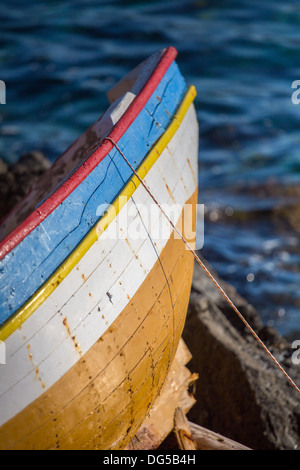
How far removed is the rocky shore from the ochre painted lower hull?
0.71m

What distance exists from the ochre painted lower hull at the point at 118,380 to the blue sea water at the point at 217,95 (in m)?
2.79

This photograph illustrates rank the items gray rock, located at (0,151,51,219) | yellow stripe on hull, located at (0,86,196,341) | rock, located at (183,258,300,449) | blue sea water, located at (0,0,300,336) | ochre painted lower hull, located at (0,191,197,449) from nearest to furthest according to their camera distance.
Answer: yellow stripe on hull, located at (0,86,196,341)
ochre painted lower hull, located at (0,191,197,449)
rock, located at (183,258,300,449)
gray rock, located at (0,151,51,219)
blue sea water, located at (0,0,300,336)

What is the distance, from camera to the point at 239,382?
155 inches

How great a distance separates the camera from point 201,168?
8.78 metres

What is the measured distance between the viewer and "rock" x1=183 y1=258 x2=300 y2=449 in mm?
3793

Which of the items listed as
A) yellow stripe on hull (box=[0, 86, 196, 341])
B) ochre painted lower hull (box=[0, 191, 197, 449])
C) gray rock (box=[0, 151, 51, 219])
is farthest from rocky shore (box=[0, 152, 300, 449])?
gray rock (box=[0, 151, 51, 219])

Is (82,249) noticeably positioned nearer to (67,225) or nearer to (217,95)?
(67,225)

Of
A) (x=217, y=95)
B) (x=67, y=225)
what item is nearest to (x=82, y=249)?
(x=67, y=225)

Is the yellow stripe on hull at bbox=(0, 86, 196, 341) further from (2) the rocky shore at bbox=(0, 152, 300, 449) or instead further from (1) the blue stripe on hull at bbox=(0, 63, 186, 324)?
(2) the rocky shore at bbox=(0, 152, 300, 449)

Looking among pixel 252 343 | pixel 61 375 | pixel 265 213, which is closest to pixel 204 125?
pixel 265 213

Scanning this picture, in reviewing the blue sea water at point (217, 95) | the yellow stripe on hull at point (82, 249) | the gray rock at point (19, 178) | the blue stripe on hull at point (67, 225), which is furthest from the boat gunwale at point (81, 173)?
the blue sea water at point (217, 95)

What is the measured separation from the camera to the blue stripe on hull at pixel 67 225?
256 cm
